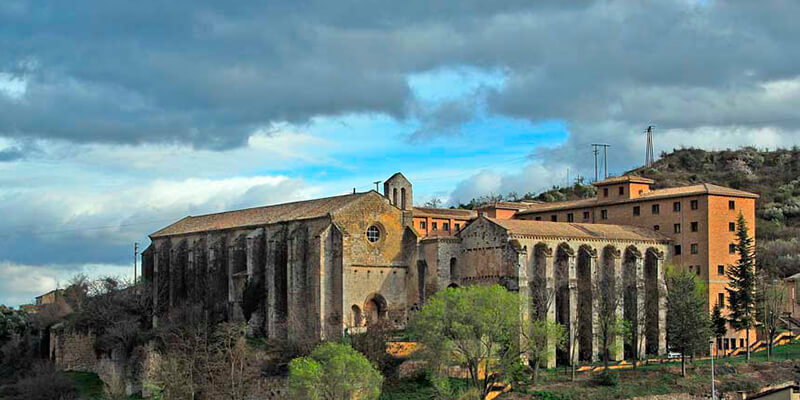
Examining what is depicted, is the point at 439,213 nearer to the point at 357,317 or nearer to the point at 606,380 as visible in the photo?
Answer: the point at 357,317

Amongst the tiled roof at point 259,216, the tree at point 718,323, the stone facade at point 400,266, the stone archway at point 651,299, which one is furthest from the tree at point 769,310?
the tiled roof at point 259,216

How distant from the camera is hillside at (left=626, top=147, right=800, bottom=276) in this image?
116m

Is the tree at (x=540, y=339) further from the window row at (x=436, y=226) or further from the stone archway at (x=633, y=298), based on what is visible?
the window row at (x=436, y=226)

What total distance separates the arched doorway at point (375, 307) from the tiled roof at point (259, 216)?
24.0ft

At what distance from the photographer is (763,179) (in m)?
154

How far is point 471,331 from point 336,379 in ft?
33.3

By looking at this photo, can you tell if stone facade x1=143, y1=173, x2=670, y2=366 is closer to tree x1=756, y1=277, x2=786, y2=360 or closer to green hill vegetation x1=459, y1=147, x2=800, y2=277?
tree x1=756, y1=277, x2=786, y2=360

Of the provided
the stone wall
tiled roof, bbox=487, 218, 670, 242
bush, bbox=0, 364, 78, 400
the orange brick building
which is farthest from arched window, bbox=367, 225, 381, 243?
the stone wall

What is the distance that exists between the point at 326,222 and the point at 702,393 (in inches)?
1127

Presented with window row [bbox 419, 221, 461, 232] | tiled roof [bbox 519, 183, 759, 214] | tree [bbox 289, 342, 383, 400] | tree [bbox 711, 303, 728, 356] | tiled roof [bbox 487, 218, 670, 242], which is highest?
tiled roof [bbox 519, 183, 759, 214]

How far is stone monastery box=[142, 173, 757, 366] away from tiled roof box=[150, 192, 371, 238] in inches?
10.5

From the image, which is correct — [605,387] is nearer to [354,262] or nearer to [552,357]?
[552,357]

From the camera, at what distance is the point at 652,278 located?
76.9 metres

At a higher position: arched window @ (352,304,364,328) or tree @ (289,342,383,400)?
arched window @ (352,304,364,328)
